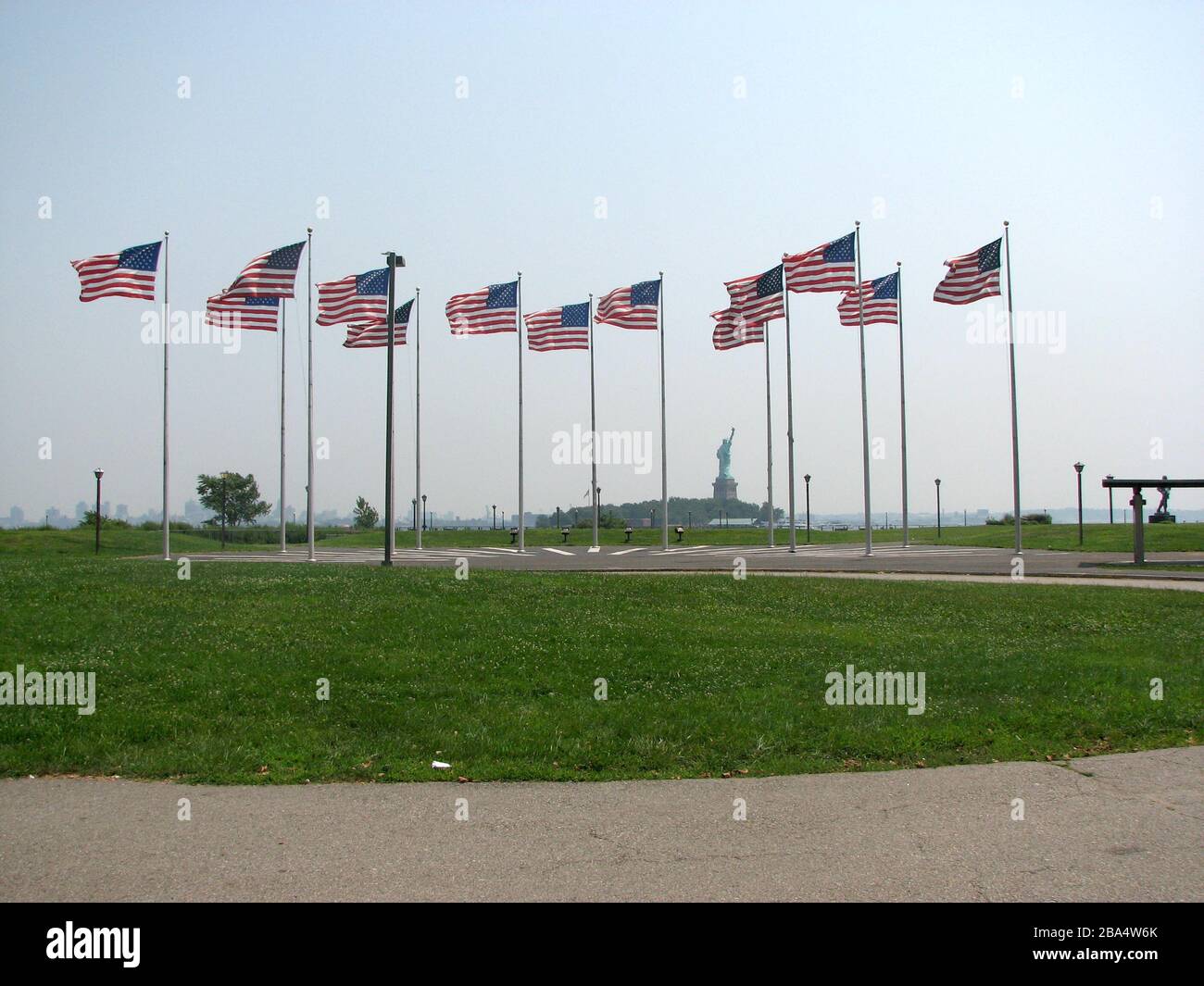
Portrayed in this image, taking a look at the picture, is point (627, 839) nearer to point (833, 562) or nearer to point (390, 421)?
point (390, 421)

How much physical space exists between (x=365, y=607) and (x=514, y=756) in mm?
6297

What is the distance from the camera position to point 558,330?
34062 mm

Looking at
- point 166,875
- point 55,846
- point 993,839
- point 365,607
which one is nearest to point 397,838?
point 166,875

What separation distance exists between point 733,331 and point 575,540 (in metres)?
19.1

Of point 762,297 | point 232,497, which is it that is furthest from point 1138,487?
point 232,497

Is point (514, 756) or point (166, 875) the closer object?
point (166, 875)

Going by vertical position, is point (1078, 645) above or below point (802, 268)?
below

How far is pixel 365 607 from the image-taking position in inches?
532

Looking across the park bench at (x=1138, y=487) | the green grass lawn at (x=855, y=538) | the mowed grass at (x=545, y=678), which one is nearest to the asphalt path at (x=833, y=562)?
the park bench at (x=1138, y=487)

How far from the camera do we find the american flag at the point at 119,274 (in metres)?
24.2

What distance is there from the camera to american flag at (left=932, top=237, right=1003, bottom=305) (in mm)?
30703

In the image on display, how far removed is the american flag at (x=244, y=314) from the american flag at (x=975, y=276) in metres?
21.4

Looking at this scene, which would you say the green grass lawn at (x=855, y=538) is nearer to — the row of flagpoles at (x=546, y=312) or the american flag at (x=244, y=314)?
the row of flagpoles at (x=546, y=312)
